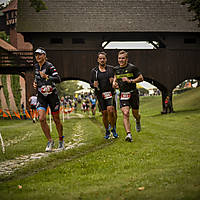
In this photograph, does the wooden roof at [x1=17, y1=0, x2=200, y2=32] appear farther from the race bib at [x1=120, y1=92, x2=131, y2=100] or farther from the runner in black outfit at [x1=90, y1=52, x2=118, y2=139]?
the race bib at [x1=120, y1=92, x2=131, y2=100]

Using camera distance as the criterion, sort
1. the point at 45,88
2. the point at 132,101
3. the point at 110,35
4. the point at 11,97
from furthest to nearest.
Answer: the point at 11,97 < the point at 110,35 < the point at 132,101 < the point at 45,88

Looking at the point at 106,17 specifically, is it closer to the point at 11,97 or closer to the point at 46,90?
the point at 46,90

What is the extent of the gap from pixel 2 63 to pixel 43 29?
14.7 feet


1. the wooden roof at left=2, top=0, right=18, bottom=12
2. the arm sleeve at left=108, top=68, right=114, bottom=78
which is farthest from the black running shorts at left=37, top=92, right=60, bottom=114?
the wooden roof at left=2, top=0, right=18, bottom=12

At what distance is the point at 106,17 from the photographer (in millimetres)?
26203

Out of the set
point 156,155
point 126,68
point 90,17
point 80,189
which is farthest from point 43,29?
point 80,189

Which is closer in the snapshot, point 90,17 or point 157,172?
point 157,172

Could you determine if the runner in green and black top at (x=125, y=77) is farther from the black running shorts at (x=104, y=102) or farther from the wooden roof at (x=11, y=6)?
the wooden roof at (x=11, y=6)

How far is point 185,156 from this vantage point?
5.53 meters

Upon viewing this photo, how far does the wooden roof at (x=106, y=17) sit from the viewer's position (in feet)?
82.1

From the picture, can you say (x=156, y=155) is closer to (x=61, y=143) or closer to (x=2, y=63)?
(x=61, y=143)

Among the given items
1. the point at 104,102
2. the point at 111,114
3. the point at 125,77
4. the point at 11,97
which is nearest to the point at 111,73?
the point at 104,102

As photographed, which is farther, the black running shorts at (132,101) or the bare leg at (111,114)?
the bare leg at (111,114)

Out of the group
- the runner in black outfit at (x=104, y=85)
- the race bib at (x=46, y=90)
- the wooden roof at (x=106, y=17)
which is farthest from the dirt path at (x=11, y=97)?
the race bib at (x=46, y=90)
